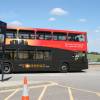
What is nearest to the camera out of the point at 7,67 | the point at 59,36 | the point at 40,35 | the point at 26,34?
the point at 7,67

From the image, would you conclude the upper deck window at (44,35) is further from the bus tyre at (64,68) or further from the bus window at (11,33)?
the bus tyre at (64,68)

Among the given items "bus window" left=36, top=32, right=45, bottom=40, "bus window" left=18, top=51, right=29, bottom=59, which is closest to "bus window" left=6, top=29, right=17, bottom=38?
"bus window" left=18, top=51, right=29, bottom=59

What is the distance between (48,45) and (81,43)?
123 inches

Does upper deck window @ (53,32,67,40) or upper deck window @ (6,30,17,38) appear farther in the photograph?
upper deck window @ (53,32,67,40)

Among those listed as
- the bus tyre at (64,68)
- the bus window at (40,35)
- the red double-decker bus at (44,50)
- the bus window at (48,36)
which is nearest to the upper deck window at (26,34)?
the red double-decker bus at (44,50)

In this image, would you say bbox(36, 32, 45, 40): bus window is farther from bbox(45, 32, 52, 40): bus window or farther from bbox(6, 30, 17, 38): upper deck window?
bbox(6, 30, 17, 38): upper deck window

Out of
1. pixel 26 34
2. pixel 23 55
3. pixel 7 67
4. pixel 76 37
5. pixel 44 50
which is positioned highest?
pixel 26 34

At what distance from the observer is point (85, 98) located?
15062 millimetres

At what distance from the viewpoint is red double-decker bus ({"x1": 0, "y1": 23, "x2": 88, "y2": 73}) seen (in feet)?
107

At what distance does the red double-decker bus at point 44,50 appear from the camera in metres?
32.6

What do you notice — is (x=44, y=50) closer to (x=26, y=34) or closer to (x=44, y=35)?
(x=44, y=35)

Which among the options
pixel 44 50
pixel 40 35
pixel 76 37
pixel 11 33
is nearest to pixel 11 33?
pixel 11 33

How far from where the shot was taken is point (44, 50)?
3362 centimetres

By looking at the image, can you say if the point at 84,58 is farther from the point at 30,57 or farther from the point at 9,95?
the point at 9,95
